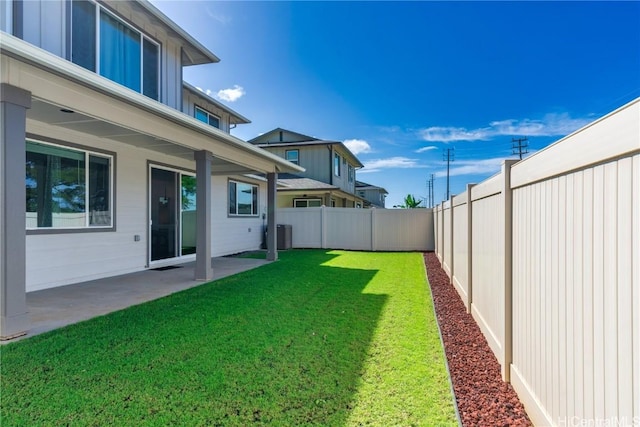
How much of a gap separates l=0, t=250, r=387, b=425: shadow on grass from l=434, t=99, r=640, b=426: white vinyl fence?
1.37 meters

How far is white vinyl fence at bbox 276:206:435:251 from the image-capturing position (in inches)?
557

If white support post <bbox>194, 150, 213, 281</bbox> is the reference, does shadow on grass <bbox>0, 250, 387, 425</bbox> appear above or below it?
below

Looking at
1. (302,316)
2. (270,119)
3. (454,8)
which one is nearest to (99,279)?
(302,316)

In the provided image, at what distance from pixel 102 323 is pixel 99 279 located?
3.14 meters

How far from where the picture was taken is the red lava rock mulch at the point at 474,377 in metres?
2.53

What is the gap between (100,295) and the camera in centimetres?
589

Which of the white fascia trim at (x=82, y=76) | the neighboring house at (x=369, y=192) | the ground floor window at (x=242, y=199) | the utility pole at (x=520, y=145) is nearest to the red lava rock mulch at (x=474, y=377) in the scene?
the white fascia trim at (x=82, y=76)

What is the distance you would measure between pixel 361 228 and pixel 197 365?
11.7m

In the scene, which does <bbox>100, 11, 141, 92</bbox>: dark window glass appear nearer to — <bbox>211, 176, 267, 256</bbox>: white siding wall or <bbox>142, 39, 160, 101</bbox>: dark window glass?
<bbox>142, 39, 160, 101</bbox>: dark window glass

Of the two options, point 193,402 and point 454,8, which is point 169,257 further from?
point 454,8

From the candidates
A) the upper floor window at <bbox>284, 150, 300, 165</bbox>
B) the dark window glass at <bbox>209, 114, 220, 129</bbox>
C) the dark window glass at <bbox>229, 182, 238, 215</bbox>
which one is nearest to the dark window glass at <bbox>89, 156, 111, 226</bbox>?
the dark window glass at <bbox>229, 182, 238, 215</bbox>

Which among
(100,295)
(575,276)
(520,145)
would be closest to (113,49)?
(100,295)

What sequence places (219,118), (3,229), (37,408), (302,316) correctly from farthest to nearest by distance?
(219,118) → (302,316) → (3,229) → (37,408)

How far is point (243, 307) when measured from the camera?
213 inches
